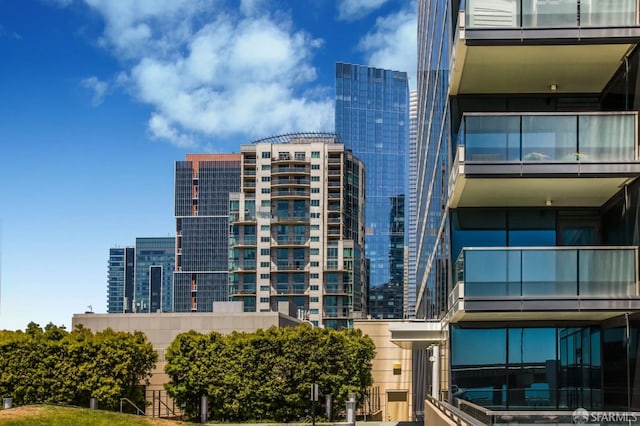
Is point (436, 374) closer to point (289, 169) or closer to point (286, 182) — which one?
point (286, 182)

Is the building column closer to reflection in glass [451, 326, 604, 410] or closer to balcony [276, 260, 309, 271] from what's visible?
reflection in glass [451, 326, 604, 410]

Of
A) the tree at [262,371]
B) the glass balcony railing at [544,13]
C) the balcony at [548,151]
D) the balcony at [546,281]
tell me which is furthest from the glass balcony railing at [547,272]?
the tree at [262,371]

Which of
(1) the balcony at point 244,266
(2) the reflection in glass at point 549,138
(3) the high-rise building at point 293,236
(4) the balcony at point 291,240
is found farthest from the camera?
(4) the balcony at point 291,240

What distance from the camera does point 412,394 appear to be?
161 ft

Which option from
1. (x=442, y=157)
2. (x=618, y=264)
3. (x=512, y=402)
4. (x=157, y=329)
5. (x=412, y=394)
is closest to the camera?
(x=618, y=264)

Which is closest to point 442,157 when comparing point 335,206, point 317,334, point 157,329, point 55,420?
point 55,420

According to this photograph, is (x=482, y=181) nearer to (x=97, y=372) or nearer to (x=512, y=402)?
(x=512, y=402)

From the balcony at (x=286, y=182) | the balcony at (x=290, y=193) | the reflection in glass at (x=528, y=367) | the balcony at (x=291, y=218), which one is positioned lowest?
the reflection in glass at (x=528, y=367)

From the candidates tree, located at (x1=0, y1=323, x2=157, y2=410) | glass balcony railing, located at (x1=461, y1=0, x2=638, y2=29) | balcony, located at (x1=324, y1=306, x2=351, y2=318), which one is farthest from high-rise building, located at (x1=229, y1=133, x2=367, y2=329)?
glass balcony railing, located at (x1=461, y1=0, x2=638, y2=29)

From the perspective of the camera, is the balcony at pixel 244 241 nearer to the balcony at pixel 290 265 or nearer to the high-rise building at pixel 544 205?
the balcony at pixel 290 265

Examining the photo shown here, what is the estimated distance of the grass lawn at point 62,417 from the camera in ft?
102

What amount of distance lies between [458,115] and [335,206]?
115 metres

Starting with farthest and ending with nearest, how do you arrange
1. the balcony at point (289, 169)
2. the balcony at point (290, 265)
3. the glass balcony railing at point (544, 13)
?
the balcony at point (289, 169) < the balcony at point (290, 265) < the glass balcony railing at point (544, 13)

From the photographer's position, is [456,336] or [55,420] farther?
[55,420]
